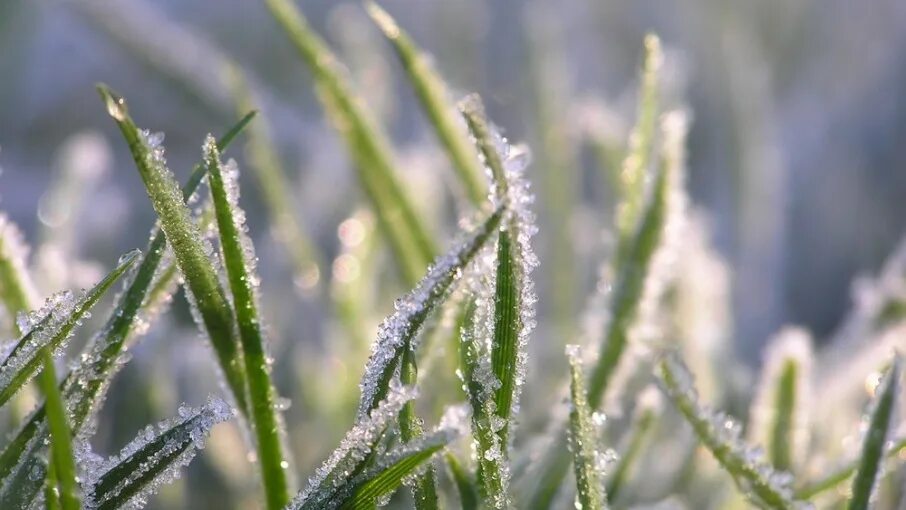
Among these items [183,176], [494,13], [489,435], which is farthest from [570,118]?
[494,13]

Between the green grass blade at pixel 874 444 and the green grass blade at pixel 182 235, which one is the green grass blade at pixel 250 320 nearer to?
the green grass blade at pixel 182 235

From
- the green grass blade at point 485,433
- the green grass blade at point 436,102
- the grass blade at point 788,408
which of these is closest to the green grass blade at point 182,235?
the green grass blade at point 485,433

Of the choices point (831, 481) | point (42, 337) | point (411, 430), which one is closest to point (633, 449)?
point (831, 481)

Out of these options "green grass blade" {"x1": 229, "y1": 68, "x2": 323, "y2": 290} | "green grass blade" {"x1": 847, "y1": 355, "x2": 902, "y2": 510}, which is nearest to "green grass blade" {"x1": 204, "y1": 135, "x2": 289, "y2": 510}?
"green grass blade" {"x1": 847, "y1": 355, "x2": 902, "y2": 510}

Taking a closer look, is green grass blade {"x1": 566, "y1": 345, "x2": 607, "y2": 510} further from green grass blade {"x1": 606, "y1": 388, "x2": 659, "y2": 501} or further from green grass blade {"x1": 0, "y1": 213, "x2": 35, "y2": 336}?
green grass blade {"x1": 0, "y1": 213, "x2": 35, "y2": 336}

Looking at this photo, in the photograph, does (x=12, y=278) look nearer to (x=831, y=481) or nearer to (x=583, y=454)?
(x=583, y=454)

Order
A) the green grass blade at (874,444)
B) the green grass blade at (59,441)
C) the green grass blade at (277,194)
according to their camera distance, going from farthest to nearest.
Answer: the green grass blade at (277,194)
the green grass blade at (874,444)
the green grass blade at (59,441)

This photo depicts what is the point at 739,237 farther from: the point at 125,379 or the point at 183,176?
the point at 183,176

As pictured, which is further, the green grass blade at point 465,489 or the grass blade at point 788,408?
the grass blade at point 788,408
